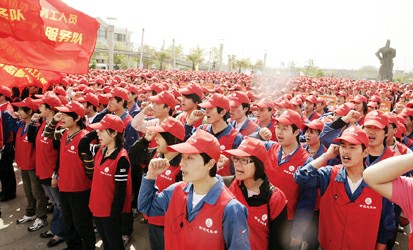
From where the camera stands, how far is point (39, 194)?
4.78 meters

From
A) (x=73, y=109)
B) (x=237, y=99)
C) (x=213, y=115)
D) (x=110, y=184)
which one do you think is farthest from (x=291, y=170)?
(x=73, y=109)

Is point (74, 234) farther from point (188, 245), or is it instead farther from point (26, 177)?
point (188, 245)

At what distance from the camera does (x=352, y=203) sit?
9.06 feet

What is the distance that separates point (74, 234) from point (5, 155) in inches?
97.0

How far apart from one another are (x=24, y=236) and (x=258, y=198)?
12.2 feet

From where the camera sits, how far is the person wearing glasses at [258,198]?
249 cm

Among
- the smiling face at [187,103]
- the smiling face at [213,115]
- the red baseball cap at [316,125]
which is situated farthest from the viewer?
the smiling face at [187,103]

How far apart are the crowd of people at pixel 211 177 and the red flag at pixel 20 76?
1.78 feet

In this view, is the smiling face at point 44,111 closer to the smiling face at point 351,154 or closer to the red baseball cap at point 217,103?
the red baseball cap at point 217,103

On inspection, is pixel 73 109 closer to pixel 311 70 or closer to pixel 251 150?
pixel 251 150

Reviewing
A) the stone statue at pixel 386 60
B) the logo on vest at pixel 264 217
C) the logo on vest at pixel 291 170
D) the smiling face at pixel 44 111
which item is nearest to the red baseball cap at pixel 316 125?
the logo on vest at pixel 291 170

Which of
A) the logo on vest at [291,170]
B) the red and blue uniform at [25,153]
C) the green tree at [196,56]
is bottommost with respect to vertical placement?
the red and blue uniform at [25,153]

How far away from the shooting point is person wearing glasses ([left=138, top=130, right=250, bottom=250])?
1979 millimetres

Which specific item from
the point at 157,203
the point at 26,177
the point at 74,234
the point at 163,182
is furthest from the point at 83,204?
the point at 157,203
